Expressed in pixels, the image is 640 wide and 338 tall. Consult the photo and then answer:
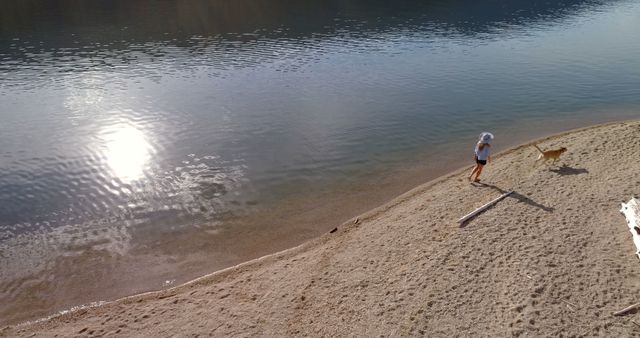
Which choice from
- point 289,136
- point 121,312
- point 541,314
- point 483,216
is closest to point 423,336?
point 541,314

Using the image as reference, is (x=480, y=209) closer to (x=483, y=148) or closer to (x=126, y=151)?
(x=483, y=148)

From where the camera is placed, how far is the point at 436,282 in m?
10.9

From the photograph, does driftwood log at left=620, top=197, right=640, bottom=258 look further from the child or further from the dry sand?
the child

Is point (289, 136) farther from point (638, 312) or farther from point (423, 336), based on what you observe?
point (638, 312)

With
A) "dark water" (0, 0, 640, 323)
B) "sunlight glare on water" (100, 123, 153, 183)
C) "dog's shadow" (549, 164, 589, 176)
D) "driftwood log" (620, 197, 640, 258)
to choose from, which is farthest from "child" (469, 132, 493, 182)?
"sunlight glare on water" (100, 123, 153, 183)

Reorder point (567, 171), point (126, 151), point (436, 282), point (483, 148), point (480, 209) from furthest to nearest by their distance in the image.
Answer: point (126, 151), point (567, 171), point (483, 148), point (480, 209), point (436, 282)

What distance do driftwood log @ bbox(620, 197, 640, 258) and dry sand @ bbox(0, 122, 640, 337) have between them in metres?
0.22

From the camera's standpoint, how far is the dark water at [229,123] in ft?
48.4

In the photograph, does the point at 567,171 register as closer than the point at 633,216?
No

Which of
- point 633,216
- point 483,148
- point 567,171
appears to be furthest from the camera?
point 567,171

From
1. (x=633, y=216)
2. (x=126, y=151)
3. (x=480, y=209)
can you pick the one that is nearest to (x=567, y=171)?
(x=633, y=216)

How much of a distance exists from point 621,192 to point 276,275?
34.5 ft

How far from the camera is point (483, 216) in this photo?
13531 mm

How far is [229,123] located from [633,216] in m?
18.3
